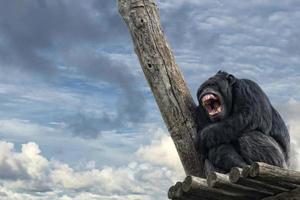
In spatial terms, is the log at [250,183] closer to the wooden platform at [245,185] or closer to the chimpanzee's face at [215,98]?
the wooden platform at [245,185]

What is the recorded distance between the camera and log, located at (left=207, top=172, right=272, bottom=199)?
6375 millimetres

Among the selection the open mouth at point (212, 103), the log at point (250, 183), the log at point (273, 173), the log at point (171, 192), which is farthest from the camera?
the open mouth at point (212, 103)

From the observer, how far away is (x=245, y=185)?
6.63m

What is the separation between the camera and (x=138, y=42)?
8047 millimetres

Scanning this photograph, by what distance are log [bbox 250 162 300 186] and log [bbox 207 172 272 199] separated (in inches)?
13.6

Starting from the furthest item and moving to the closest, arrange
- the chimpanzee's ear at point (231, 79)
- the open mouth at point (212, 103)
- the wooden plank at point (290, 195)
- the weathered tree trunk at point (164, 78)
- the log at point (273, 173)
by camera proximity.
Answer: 1. the chimpanzee's ear at point (231, 79)
2. the open mouth at point (212, 103)
3. the weathered tree trunk at point (164, 78)
4. the wooden plank at point (290, 195)
5. the log at point (273, 173)

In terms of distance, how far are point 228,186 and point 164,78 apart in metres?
1.83

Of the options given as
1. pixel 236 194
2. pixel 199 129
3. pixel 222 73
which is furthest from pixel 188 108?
pixel 236 194

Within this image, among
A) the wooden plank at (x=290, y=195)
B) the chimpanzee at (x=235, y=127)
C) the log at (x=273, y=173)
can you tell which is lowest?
the wooden plank at (x=290, y=195)

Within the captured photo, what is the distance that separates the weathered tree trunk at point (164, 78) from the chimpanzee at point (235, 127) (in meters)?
0.16

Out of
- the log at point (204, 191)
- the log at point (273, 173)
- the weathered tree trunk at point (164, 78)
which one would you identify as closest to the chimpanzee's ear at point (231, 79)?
the weathered tree trunk at point (164, 78)

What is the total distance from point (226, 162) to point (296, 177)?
1308mm

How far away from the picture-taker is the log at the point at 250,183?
249 inches

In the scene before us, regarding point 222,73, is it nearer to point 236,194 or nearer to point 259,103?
point 259,103
